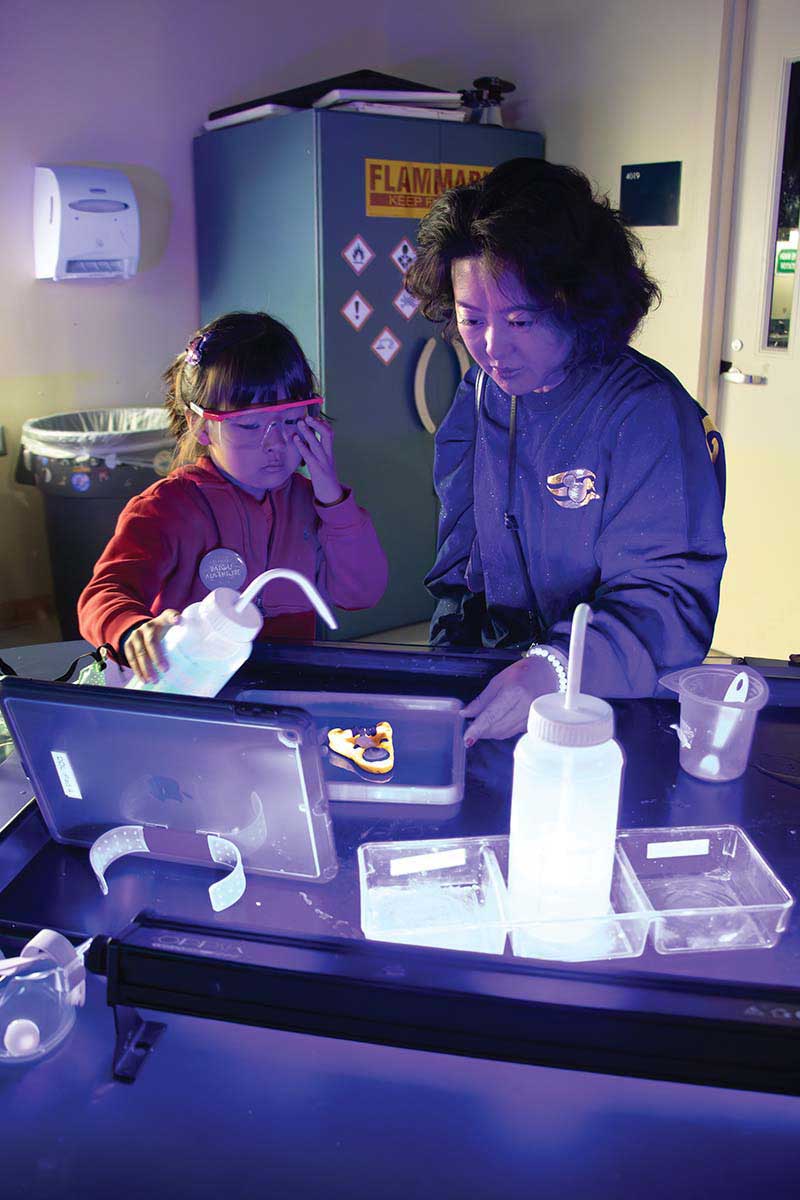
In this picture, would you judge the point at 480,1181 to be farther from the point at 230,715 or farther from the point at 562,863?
the point at 230,715

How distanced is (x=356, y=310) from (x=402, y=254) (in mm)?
272

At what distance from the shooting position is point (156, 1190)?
25.2 inches

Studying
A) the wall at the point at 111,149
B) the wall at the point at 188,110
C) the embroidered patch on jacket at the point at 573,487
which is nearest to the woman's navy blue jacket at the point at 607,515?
the embroidered patch on jacket at the point at 573,487

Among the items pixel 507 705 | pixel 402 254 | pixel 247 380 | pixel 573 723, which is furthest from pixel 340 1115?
pixel 402 254

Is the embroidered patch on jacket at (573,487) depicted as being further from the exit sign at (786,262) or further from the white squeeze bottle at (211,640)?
the exit sign at (786,262)

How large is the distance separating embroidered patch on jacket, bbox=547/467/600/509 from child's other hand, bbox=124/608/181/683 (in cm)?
58

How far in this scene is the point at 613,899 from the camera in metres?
0.79

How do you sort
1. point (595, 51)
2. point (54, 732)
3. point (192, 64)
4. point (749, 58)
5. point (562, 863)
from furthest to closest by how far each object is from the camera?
1. point (192, 64)
2. point (595, 51)
3. point (749, 58)
4. point (54, 732)
5. point (562, 863)

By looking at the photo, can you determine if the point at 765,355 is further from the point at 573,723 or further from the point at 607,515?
the point at 573,723

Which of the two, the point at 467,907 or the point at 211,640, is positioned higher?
the point at 211,640

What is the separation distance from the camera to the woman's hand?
1.06 meters

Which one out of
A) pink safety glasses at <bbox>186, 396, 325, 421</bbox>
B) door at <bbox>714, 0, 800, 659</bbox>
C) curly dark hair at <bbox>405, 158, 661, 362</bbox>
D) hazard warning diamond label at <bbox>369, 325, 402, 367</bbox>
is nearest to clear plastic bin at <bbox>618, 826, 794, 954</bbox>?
curly dark hair at <bbox>405, 158, 661, 362</bbox>

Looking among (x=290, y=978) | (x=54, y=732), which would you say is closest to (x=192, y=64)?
(x=54, y=732)

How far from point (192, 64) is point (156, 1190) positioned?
13.5 ft
